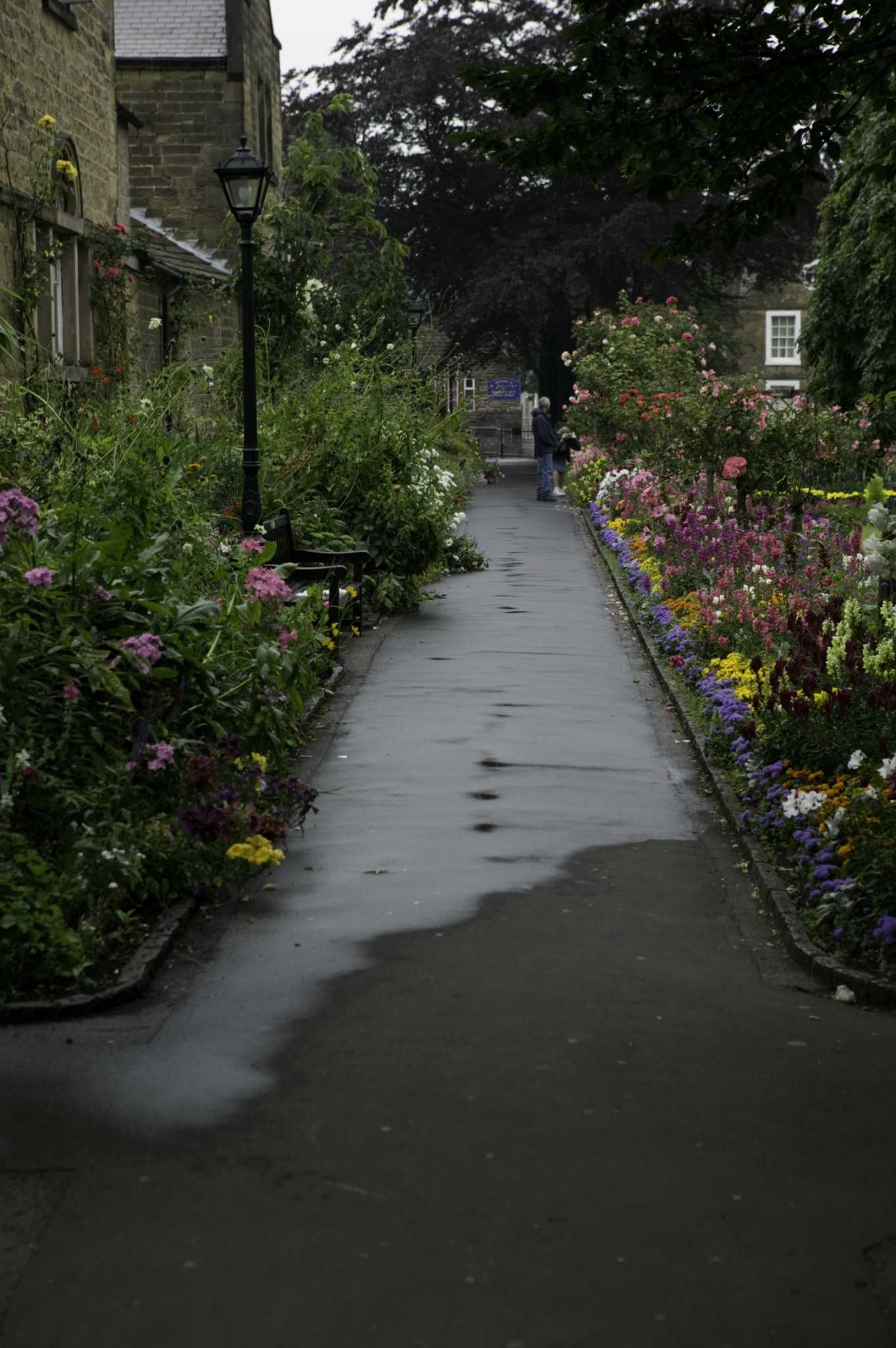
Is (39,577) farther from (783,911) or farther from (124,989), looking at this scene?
(783,911)

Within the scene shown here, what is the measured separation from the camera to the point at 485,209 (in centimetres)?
4588

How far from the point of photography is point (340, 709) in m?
11.4

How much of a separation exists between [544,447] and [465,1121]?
29.8 metres

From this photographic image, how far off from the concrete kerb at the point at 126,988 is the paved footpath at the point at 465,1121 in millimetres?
87

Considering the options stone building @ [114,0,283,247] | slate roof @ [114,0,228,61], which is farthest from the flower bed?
slate roof @ [114,0,228,61]

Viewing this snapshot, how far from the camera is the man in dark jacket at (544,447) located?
107 ft

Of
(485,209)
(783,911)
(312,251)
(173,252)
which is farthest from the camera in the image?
(485,209)

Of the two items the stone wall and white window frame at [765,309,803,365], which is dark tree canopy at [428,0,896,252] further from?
white window frame at [765,309,803,365]

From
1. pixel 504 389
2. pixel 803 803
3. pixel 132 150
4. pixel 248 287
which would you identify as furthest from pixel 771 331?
pixel 803 803

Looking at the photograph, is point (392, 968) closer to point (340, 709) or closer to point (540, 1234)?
point (540, 1234)

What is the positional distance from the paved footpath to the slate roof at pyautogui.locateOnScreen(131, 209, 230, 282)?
1552cm

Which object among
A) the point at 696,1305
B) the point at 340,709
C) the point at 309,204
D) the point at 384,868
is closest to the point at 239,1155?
the point at 696,1305

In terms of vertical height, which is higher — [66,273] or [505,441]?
[66,273]

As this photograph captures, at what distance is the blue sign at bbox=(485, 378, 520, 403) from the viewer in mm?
69250
